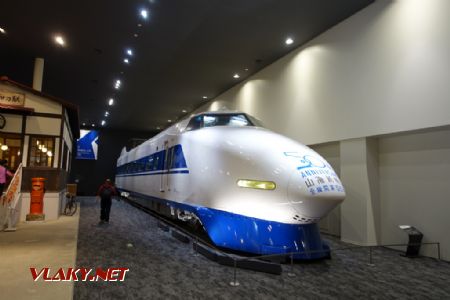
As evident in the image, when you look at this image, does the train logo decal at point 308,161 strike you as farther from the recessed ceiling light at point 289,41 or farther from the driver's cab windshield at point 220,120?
the recessed ceiling light at point 289,41

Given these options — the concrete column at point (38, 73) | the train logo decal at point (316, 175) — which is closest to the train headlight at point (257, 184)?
the train logo decal at point (316, 175)

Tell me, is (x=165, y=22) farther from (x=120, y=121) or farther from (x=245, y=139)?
(x=120, y=121)

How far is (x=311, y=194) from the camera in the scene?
4.44m

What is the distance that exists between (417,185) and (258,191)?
375 cm

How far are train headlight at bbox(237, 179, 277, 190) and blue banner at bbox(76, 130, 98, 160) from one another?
22.6 metres

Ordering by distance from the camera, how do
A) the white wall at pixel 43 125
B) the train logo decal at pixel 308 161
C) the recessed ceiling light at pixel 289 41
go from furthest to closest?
the white wall at pixel 43 125 < the recessed ceiling light at pixel 289 41 < the train logo decal at pixel 308 161

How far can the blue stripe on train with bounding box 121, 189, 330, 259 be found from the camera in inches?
187

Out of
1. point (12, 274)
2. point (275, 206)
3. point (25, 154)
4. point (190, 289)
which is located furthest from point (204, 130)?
point (25, 154)

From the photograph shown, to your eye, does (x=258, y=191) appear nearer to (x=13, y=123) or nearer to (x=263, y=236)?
(x=263, y=236)

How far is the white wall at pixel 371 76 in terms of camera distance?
5777 millimetres

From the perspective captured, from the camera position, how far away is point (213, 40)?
9414 millimetres

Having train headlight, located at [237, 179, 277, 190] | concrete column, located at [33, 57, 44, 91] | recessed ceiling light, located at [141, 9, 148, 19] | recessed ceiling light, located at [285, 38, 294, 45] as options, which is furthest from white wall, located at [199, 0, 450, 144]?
concrete column, located at [33, 57, 44, 91]

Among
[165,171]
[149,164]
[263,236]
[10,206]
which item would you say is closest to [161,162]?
[165,171]

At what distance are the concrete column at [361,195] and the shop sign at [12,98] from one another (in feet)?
30.5
